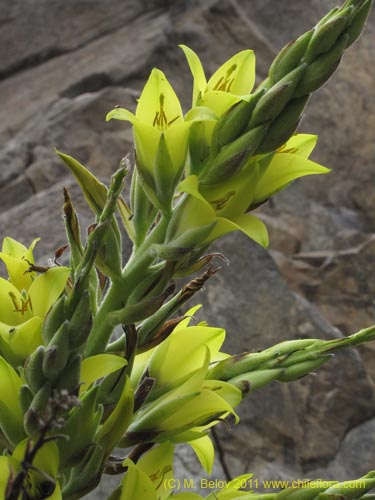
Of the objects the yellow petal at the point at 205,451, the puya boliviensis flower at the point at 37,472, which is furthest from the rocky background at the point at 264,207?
the puya boliviensis flower at the point at 37,472

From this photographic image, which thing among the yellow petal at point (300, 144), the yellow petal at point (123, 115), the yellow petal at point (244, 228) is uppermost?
the yellow petal at point (123, 115)

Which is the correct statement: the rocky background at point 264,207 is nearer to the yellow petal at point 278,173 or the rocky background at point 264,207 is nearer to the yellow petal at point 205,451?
the yellow petal at point 205,451

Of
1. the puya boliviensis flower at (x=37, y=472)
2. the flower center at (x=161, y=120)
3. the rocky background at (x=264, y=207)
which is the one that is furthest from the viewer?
the rocky background at (x=264, y=207)

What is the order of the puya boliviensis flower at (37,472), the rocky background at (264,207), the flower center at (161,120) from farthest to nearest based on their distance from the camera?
the rocky background at (264,207), the flower center at (161,120), the puya boliviensis flower at (37,472)

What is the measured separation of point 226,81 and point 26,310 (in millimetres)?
239

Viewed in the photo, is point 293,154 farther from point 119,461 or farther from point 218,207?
point 119,461

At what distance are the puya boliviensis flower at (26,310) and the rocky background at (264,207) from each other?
4.19 ft

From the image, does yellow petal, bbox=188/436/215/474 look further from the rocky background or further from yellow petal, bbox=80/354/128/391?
the rocky background

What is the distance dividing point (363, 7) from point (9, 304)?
0.34 m

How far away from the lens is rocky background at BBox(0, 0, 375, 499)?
2.31 metres

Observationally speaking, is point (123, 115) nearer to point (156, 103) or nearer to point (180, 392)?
point (156, 103)

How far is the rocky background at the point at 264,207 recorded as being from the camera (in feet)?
7.59

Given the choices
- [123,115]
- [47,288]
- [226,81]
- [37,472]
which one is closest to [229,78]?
[226,81]

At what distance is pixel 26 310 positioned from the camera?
2.13 ft
